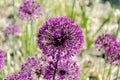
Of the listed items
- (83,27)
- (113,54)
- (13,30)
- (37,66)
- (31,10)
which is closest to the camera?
(37,66)

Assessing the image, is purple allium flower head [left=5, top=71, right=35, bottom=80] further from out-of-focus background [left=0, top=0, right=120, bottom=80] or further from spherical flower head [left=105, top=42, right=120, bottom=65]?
out-of-focus background [left=0, top=0, right=120, bottom=80]

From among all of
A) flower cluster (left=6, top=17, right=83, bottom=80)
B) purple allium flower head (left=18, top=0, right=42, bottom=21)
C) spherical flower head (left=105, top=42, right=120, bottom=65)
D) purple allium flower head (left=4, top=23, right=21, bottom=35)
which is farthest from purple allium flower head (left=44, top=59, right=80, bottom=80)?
purple allium flower head (left=4, top=23, right=21, bottom=35)

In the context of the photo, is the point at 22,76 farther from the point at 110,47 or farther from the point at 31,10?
the point at 31,10

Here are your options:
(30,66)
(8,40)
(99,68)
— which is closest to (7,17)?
(8,40)

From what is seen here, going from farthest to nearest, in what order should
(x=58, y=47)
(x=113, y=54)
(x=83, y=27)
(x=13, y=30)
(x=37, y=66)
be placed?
1. (x=83, y=27)
2. (x=13, y=30)
3. (x=113, y=54)
4. (x=37, y=66)
5. (x=58, y=47)

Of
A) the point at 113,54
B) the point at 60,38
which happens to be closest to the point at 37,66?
the point at 60,38

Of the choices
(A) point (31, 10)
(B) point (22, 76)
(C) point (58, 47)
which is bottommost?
(B) point (22, 76)

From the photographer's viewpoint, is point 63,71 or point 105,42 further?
point 105,42
